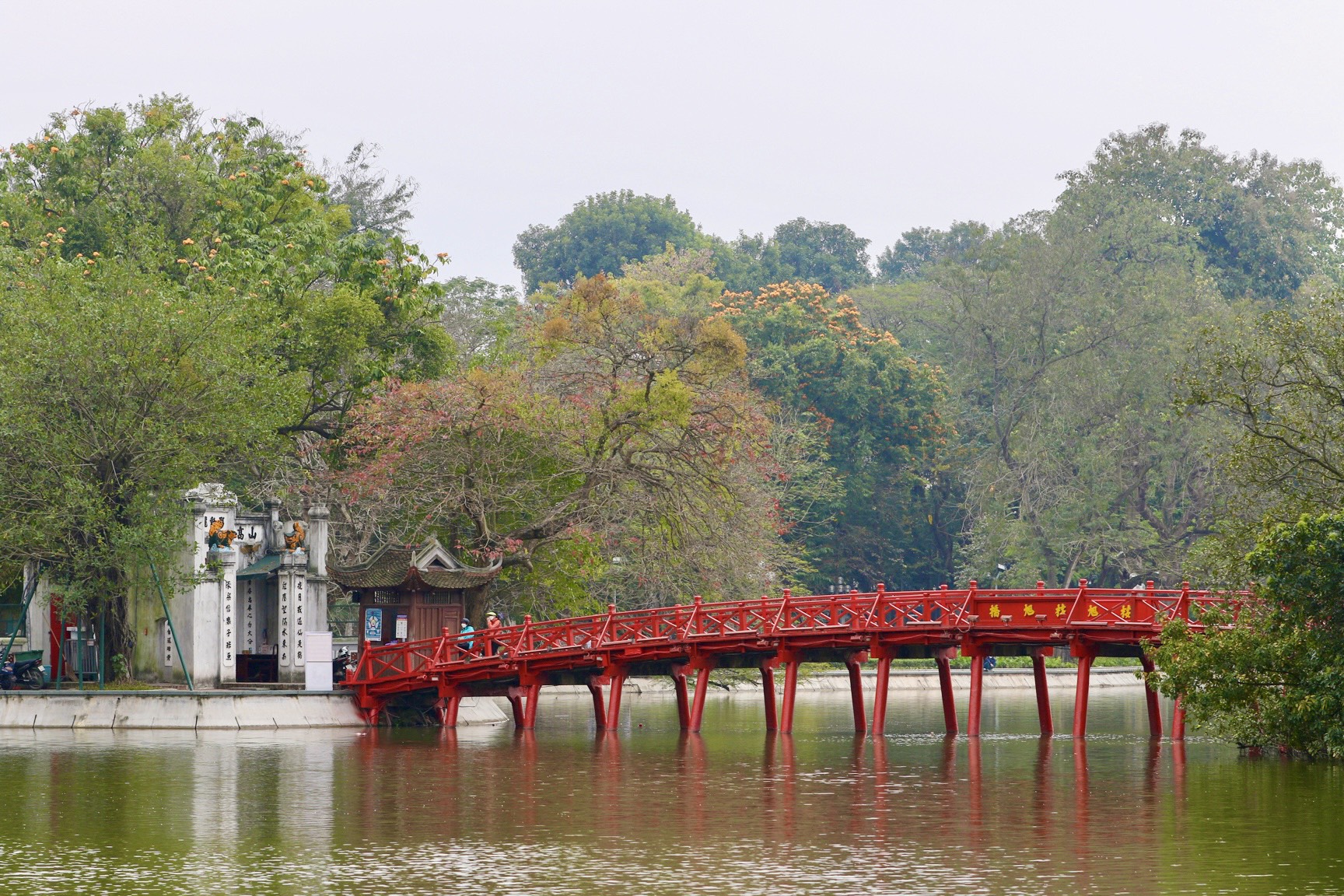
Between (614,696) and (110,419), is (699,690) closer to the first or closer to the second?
(614,696)

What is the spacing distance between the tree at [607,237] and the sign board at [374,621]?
3253 inches

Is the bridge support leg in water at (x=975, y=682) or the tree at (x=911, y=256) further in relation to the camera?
the tree at (x=911, y=256)

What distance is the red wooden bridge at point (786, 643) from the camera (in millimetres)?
40000

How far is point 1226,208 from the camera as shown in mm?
101938

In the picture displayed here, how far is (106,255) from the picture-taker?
57594 millimetres

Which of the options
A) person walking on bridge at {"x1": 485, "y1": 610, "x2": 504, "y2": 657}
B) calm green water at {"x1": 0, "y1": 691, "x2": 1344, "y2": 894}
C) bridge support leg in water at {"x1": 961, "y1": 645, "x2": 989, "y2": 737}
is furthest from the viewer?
person walking on bridge at {"x1": 485, "y1": 610, "x2": 504, "y2": 657}

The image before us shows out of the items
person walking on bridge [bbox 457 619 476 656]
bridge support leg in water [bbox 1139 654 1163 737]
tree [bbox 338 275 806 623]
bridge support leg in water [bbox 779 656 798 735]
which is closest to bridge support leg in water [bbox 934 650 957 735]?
bridge support leg in water [bbox 779 656 798 735]

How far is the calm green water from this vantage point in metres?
22.6

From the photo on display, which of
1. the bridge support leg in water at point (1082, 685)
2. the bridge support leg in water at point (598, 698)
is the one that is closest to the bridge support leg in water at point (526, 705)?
the bridge support leg in water at point (598, 698)

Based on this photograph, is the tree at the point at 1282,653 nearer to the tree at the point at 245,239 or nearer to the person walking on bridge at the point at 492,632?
the person walking on bridge at the point at 492,632

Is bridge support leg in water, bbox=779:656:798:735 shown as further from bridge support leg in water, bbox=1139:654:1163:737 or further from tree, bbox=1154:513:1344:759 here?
tree, bbox=1154:513:1344:759

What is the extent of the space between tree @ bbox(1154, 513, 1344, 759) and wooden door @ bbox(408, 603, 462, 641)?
1838cm

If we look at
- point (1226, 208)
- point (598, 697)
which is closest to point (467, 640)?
point (598, 697)

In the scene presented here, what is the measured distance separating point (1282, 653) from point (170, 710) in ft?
80.8
